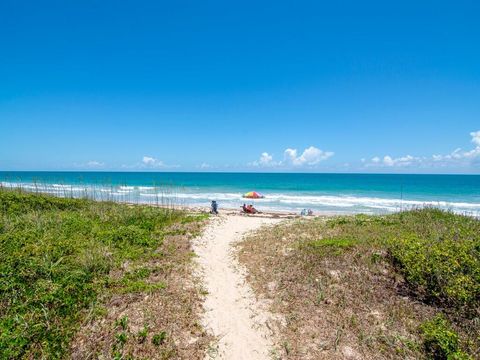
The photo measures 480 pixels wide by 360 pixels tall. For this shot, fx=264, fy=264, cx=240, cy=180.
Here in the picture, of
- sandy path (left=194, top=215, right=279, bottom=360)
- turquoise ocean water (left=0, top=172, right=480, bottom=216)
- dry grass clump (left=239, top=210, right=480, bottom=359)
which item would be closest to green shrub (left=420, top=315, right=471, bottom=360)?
dry grass clump (left=239, top=210, right=480, bottom=359)

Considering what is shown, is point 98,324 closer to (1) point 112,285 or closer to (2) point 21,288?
(1) point 112,285

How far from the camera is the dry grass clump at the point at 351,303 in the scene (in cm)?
455

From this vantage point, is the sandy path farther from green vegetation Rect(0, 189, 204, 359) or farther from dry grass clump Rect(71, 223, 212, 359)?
green vegetation Rect(0, 189, 204, 359)

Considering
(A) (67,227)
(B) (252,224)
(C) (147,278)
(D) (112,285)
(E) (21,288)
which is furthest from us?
(B) (252,224)

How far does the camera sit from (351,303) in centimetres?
580

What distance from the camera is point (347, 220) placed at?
12156 millimetres

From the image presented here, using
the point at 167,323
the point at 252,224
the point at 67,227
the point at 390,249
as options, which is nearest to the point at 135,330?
the point at 167,323

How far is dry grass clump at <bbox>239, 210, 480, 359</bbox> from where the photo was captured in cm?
455

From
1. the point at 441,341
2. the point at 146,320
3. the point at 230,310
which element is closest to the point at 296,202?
the point at 230,310

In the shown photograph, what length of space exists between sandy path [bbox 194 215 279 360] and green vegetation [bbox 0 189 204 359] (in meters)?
1.29

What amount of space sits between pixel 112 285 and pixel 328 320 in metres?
4.70

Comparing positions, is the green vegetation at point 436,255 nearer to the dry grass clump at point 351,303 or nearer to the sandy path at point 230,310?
the dry grass clump at point 351,303

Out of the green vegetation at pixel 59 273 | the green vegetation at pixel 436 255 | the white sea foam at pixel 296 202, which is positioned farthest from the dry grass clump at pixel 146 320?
the white sea foam at pixel 296 202

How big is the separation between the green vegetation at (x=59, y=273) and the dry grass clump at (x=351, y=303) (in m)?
2.85
